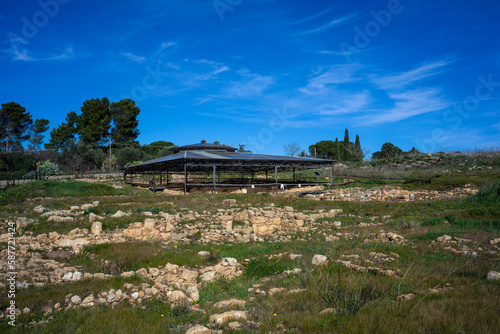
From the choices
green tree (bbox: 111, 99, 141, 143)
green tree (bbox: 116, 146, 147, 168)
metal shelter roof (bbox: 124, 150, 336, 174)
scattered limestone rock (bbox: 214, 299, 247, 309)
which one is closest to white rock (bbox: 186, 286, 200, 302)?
scattered limestone rock (bbox: 214, 299, 247, 309)

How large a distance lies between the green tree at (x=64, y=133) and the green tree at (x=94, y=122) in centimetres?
A: 173

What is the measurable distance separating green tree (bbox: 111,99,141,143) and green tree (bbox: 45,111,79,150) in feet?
27.2

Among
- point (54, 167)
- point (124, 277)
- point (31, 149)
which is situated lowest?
point (124, 277)

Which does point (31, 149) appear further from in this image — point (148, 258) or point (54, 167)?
point (148, 258)

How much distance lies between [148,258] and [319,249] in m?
4.20

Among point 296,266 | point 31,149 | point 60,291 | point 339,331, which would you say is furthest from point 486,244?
point 31,149

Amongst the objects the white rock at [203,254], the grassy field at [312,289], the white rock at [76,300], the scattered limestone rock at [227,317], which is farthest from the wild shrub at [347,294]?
the white rock at [76,300]

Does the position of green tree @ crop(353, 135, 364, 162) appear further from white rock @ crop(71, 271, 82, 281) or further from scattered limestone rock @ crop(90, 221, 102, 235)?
white rock @ crop(71, 271, 82, 281)

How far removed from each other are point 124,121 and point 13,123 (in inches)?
790

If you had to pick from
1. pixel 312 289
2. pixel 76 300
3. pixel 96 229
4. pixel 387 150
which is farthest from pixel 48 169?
pixel 387 150

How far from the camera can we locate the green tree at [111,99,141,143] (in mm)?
56531

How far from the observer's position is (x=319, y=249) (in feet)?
23.5

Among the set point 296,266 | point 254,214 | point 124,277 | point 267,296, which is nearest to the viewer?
point 267,296

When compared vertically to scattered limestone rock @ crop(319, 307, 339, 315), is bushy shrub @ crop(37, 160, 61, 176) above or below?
above
